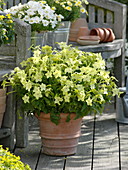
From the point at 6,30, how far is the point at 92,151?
55.3 inches

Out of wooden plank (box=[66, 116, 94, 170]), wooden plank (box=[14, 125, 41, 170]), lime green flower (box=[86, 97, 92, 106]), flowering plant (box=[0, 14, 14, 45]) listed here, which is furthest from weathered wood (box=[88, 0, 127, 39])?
lime green flower (box=[86, 97, 92, 106])

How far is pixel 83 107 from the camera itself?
408 cm

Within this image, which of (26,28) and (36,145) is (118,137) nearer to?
(36,145)

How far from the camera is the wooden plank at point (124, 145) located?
13.8 feet

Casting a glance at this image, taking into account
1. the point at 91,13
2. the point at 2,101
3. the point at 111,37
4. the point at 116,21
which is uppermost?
the point at 91,13

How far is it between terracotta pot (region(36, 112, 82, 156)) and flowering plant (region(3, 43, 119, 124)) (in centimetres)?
9

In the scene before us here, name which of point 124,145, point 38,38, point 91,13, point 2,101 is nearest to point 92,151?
point 124,145

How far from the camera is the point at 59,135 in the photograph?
4.27 meters

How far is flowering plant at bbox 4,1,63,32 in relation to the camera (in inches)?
181

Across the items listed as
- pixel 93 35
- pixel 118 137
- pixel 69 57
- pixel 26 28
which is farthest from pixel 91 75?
pixel 93 35

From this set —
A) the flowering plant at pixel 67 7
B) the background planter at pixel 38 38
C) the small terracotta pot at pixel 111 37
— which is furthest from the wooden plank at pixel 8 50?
the small terracotta pot at pixel 111 37

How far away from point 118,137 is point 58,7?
1.56 m

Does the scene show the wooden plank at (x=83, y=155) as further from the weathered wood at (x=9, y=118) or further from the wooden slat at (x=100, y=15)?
the wooden slat at (x=100, y=15)

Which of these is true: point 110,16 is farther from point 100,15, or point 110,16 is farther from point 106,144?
point 106,144
